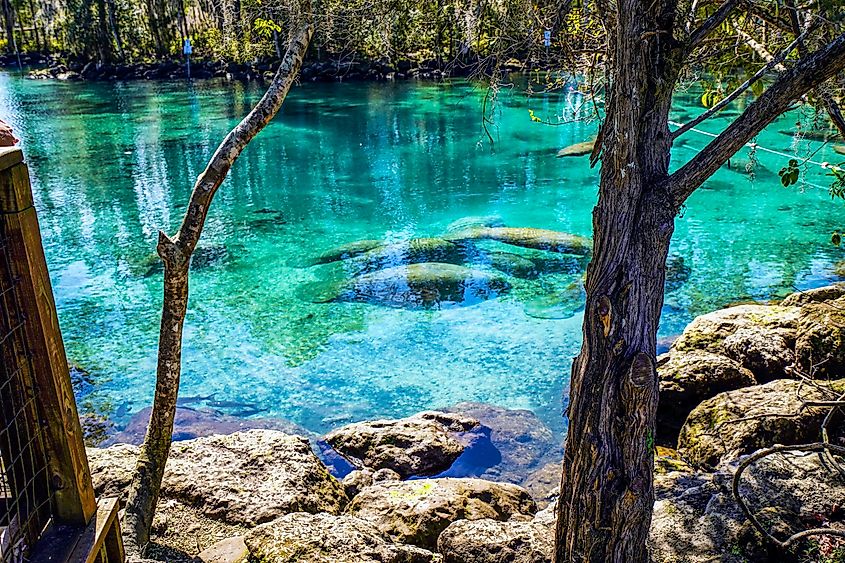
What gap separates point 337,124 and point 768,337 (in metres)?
24.9

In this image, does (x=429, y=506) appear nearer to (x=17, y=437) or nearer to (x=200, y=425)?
(x=17, y=437)

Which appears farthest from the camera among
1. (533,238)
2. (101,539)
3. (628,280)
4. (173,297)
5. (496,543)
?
(533,238)

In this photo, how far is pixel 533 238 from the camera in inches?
596

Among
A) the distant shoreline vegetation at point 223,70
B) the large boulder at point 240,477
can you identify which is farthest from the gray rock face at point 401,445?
the distant shoreline vegetation at point 223,70

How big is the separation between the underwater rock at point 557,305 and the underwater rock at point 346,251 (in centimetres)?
417

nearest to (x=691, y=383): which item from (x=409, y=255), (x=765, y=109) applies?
(x=765, y=109)

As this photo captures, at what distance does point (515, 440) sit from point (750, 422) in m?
2.86

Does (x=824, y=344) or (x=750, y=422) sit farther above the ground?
(x=824, y=344)

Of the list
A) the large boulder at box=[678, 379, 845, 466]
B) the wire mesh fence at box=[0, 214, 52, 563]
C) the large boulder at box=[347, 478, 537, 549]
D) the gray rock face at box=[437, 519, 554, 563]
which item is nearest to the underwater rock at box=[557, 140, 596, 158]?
the large boulder at box=[678, 379, 845, 466]

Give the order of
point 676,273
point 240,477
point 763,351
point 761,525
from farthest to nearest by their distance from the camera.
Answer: point 676,273 < point 763,351 < point 240,477 < point 761,525

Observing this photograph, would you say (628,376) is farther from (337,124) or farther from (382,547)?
(337,124)

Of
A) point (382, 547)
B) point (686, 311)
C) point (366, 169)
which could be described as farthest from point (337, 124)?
point (382, 547)

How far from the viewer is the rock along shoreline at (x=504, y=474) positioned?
167 inches

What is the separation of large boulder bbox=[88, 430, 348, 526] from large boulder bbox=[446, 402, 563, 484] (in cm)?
201
